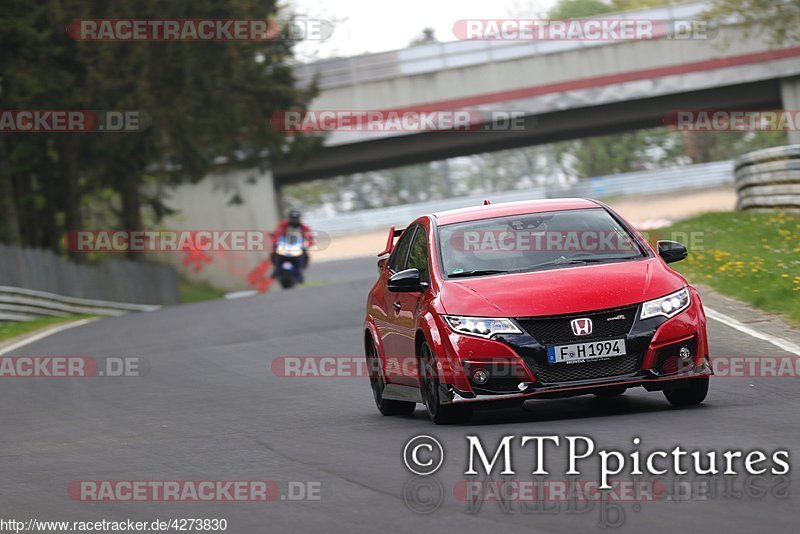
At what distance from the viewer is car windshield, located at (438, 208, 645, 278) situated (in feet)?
35.7

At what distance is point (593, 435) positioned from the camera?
9.12 meters

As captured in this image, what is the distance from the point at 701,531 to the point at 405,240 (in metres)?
6.14

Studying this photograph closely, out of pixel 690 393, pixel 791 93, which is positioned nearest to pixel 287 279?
pixel 690 393

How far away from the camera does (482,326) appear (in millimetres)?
10078

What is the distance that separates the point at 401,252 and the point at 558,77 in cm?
4191

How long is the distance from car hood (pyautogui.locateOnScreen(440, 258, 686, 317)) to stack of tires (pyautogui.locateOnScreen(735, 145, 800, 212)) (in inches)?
707

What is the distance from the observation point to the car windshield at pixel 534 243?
10.9 meters

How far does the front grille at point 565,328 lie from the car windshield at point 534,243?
0.79 meters

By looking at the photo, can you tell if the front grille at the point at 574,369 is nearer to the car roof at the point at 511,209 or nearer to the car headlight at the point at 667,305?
the car headlight at the point at 667,305

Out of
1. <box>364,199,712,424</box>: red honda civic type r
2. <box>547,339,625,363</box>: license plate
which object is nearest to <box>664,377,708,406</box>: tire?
<box>364,199,712,424</box>: red honda civic type r

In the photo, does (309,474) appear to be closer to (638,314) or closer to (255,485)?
(255,485)

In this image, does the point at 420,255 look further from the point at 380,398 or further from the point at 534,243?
the point at 380,398

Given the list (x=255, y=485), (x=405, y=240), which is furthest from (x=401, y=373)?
(x=255, y=485)

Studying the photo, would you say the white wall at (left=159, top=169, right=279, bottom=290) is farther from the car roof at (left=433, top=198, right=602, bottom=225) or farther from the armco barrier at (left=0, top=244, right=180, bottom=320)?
the car roof at (left=433, top=198, right=602, bottom=225)
